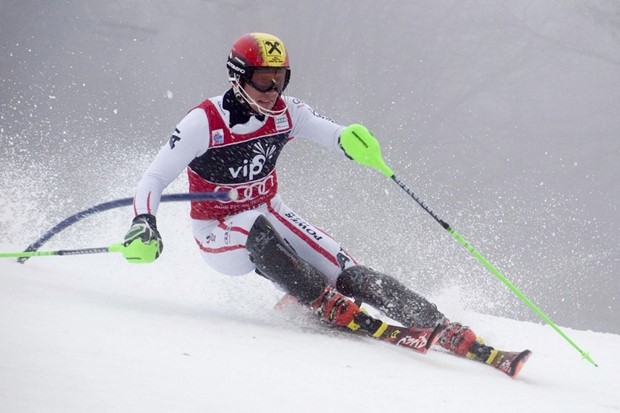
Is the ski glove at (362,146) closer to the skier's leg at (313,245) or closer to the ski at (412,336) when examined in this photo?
the skier's leg at (313,245)

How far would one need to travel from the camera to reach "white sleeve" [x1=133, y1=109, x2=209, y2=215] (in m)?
3.25

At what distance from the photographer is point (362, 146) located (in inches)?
140

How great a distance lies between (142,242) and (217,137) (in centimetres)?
67

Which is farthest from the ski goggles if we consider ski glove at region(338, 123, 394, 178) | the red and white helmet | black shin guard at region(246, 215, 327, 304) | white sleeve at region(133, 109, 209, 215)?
black shin guard at region(246, 215, 327, 304)

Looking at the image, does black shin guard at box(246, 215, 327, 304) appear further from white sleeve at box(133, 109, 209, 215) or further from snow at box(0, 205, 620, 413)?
white sleeve at box(133, 109, 209, 215)

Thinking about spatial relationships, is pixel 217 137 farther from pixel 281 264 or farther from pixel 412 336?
pixel 412 336

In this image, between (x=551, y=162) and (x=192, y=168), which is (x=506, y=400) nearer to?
(x=192, y=168)

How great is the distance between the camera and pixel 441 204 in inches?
329

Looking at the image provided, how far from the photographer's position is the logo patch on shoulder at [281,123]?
3.60 metres

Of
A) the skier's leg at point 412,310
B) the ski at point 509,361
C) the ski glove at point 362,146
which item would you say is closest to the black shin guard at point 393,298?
the skier's leg at point 412,310

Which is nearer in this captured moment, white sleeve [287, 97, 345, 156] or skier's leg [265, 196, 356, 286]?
skier's leg [265, 196, 356, 286]

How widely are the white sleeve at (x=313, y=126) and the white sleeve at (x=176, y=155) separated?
60cm

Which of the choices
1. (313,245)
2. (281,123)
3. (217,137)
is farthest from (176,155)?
(313,245)

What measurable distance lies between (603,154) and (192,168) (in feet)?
22.2
